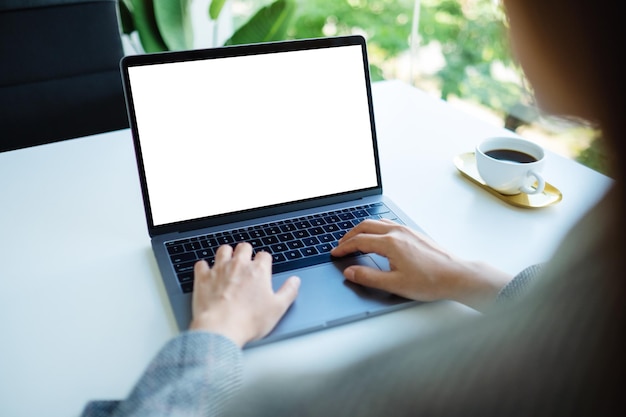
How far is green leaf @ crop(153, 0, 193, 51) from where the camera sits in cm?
184

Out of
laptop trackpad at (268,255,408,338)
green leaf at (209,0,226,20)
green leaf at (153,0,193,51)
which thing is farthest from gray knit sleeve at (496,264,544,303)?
green leaf at (209,0,226,20)

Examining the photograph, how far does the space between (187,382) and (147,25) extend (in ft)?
5.38

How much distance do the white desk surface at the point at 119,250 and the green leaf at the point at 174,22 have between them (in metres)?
0.77

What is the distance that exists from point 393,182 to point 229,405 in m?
0.60

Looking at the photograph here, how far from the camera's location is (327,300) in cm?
72

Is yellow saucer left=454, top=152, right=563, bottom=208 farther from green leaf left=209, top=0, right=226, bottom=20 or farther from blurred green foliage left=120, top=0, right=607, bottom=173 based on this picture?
blurred green foliage left=120, top=0, right=607, bottom=173

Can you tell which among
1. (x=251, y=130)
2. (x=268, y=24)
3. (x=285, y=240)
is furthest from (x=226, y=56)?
(x=268, y=24)

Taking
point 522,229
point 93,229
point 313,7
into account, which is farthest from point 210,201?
point 313,7

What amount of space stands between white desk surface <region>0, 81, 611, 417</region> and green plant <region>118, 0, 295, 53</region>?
71 centimetres

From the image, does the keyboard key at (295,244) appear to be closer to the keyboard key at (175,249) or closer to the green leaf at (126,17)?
the keyboard key at (175,249)

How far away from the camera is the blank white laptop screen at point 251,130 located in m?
0.85

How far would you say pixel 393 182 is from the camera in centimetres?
105

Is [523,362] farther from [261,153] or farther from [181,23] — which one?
[181,23]

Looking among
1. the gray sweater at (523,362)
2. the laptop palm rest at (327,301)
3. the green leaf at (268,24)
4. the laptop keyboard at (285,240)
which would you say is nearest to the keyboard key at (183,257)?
the laptop keyboard at (285,240)
